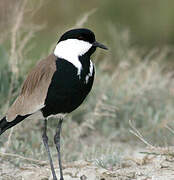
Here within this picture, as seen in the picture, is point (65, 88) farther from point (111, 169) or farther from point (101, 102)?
point (101, 102)

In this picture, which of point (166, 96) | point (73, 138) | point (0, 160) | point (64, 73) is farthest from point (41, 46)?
point (64, 73)

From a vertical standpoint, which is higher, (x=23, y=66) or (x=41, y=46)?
(x=41, y=46)

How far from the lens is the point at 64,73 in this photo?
13.2 ft

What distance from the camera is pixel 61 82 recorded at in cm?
402

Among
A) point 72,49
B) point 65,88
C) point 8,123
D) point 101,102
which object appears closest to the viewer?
point 65,88

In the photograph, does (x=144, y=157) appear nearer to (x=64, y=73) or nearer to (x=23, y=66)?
(x=64, y=73)

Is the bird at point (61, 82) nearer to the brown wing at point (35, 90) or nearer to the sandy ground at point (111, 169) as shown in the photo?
the brown wing at point (35, 90)

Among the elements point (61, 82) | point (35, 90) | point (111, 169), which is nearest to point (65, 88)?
point (61, 82)

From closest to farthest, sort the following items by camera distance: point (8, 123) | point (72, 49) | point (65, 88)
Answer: point (65, 88)
point (72, 49)
point (8, 123)

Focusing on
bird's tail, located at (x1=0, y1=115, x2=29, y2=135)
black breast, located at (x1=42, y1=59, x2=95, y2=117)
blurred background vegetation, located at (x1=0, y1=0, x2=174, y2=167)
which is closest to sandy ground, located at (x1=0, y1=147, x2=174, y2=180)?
blurred background vegetation, located at (x1=0, y1=0, x2=174, y2=167)

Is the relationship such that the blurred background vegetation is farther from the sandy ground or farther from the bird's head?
the bird's head

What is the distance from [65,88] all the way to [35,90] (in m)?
0.29

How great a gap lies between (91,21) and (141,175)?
6227mm

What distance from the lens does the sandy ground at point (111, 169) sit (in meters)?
4.09
